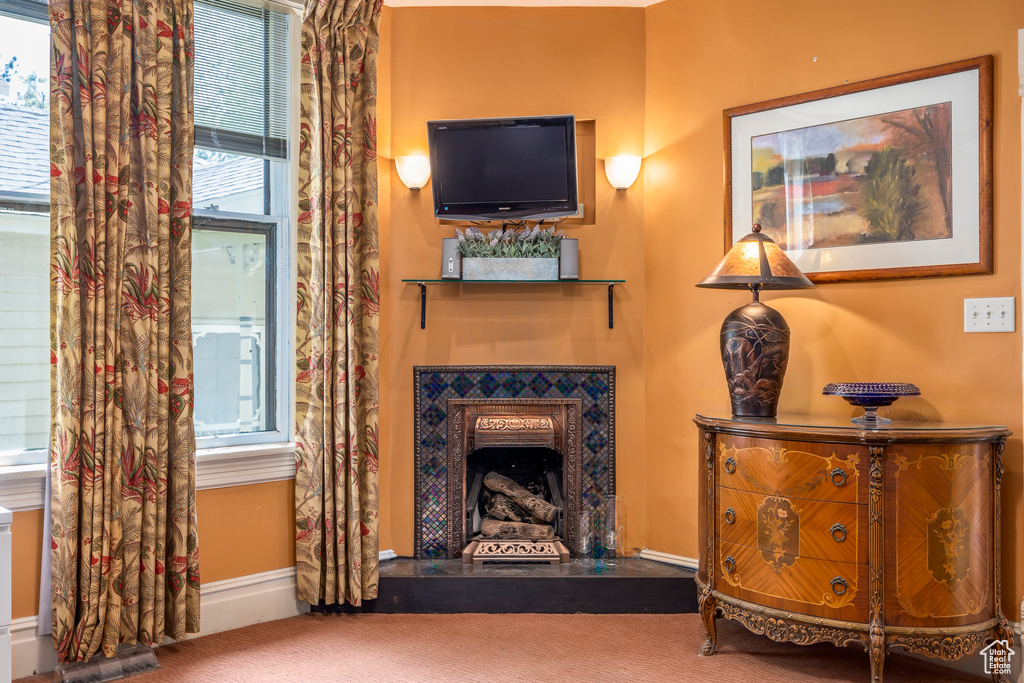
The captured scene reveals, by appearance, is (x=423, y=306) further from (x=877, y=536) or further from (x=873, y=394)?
(x=877, y=536)

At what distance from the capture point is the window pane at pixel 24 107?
250 centimetres

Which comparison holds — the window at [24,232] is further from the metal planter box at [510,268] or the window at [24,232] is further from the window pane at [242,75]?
the metal planter box at [510,268]

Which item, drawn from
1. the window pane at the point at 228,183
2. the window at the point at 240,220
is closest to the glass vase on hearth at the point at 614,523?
the window at the point at 240,220

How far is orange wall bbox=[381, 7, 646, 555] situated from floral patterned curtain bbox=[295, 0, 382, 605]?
0.29 metres

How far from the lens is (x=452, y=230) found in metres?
3.37

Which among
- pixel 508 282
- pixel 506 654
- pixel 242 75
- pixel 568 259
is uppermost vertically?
pixel 242 75

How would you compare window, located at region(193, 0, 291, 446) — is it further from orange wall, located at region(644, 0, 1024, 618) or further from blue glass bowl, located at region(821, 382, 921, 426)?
blue glass bowl, located at region(821, 382, 921, 426)

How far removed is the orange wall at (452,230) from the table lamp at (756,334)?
748 millimetres

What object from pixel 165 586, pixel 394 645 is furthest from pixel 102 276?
pixel 394 645

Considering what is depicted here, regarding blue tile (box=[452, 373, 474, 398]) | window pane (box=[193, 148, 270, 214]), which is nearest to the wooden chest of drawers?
blue tile (box=[452, 373, 474, 398])

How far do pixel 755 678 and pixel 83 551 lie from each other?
90.0 inches

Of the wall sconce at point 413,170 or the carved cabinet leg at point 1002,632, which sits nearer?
the carved cabinet leg at point 1002,632

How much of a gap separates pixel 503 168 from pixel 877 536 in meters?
2.04

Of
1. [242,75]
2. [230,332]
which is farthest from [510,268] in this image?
[242,75]
